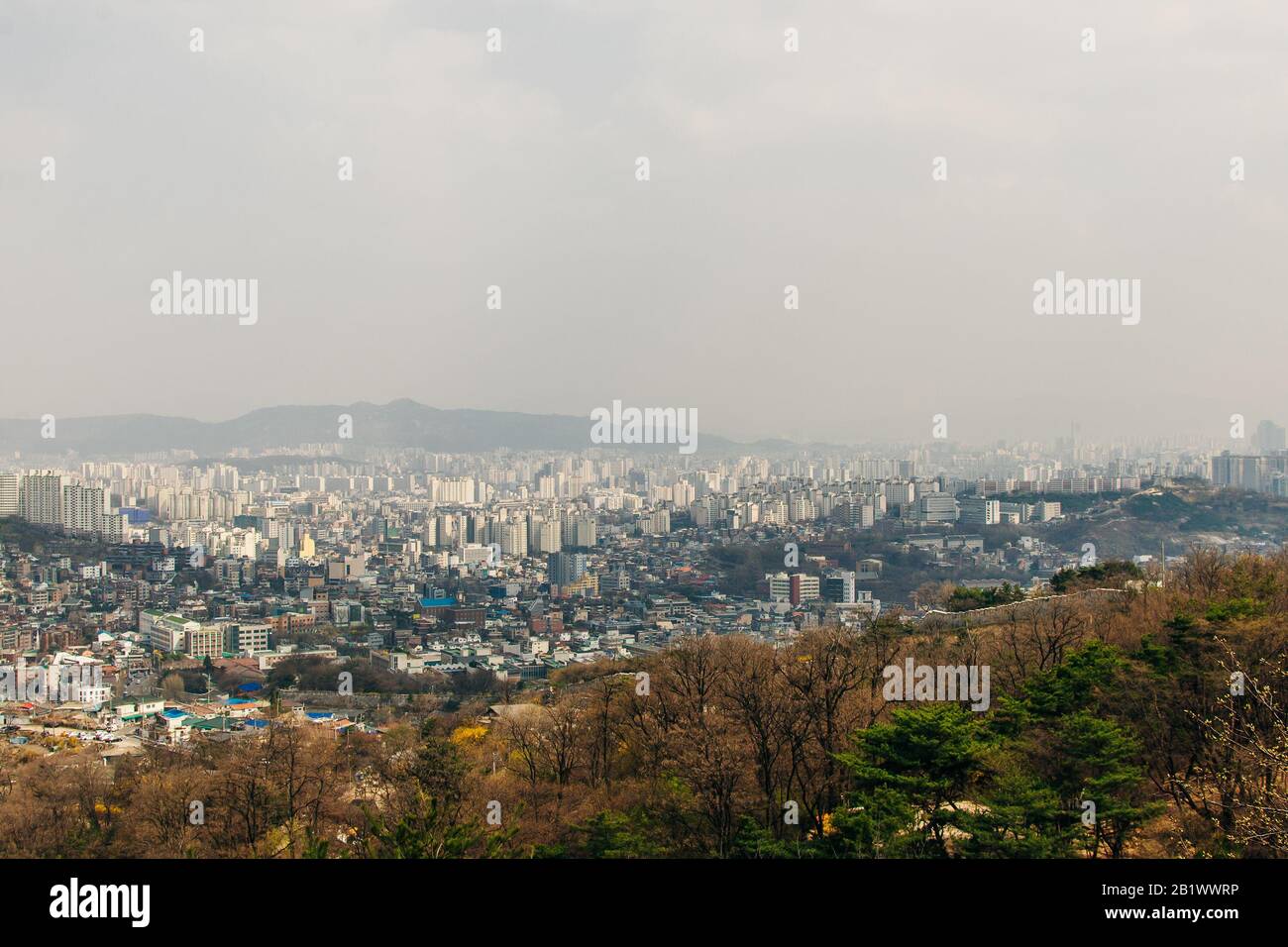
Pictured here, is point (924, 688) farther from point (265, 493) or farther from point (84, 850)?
point (265, 493)

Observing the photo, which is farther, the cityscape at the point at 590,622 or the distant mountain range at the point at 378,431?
the distant mountain range at the point at 378,431

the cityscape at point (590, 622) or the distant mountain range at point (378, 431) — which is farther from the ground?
the distant mountain range at point (378, 431)

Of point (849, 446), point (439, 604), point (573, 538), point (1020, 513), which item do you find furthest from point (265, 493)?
point (1020, 513)

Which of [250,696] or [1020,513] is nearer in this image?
[250,696]

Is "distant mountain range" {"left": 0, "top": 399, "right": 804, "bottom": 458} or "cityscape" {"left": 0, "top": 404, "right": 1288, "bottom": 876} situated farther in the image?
"distant mountain range" {"left": 0, "top": 399, "right": 804, "bottom": 458}

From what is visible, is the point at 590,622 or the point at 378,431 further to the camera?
the point at 378,431

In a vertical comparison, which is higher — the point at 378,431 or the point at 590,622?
the point at 378,431

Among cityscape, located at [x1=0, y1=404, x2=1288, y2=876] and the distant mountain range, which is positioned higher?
the distant mountain range
